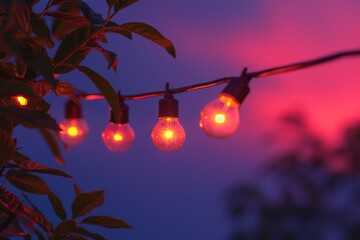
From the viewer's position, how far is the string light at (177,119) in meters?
0.87

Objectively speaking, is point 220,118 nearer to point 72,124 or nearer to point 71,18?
point 71,18

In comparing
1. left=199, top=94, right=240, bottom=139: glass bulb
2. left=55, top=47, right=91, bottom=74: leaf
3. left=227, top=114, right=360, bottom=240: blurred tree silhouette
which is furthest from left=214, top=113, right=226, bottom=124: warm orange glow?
left=227, top=114, right=360, bottom=240: blurred tree silhouette

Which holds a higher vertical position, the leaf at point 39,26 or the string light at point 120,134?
the leaf at point 39,26

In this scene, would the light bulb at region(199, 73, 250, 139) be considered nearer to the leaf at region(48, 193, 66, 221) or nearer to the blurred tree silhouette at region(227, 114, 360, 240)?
the leaf at region(48, 193, 66, 221)

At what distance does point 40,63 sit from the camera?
2.21 feet

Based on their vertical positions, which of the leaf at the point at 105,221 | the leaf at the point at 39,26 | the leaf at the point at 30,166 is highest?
the leaf at the point at 39,26

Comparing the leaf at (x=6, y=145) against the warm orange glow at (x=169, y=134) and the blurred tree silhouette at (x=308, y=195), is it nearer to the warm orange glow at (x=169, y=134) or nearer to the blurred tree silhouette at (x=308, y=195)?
the warm orange glow at (x=169, y=134)

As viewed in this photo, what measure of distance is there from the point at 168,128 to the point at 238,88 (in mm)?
208

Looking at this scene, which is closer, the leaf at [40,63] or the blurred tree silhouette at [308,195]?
the leaf at [40,63]

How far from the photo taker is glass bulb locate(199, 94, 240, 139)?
35.5 inches

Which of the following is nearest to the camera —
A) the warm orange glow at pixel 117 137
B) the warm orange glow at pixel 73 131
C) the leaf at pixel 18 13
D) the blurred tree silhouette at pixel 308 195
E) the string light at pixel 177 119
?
→ the leaf at pixel 18 13

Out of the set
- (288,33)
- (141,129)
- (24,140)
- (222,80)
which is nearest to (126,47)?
(141,129)

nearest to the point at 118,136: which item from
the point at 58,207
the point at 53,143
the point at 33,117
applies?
the point at 53,143

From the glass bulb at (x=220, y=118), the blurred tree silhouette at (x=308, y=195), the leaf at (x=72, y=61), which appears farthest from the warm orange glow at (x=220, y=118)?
the blurred tree silhouette at (x=308, y=195)
